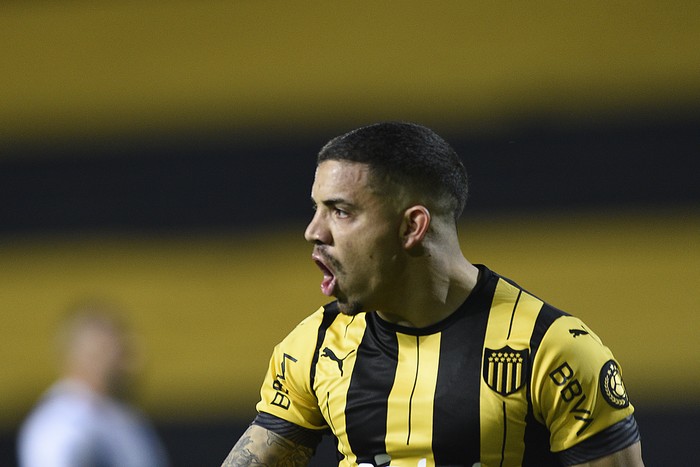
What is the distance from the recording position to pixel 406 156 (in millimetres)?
2324

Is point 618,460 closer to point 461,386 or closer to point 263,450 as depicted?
point 461,386

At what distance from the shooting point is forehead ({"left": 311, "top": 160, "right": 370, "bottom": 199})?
91.2 inches

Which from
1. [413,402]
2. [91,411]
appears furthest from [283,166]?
[413,402]

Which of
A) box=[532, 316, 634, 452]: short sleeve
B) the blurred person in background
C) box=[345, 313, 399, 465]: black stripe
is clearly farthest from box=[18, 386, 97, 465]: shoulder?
box=[532, 316, 634, 452]: short sleeve

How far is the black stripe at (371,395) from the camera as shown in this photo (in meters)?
2.39

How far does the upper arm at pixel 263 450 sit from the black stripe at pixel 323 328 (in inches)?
5.6

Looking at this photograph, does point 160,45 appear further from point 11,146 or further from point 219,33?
point 11,146

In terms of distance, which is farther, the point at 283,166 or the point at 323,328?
the point at 283,166

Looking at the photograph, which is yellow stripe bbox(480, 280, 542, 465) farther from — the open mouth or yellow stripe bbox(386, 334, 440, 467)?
the open mouth

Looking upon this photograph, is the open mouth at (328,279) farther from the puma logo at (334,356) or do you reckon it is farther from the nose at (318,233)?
the puma logo at (334,356)

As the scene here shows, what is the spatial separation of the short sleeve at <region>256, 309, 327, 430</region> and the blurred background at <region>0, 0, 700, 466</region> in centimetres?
347

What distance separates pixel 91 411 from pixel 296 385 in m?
2.05

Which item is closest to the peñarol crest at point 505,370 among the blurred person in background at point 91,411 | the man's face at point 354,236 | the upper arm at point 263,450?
the man's face at point 354,236

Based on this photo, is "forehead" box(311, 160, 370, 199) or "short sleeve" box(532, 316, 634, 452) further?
"forehead" box(311, 160, 370, 199)
